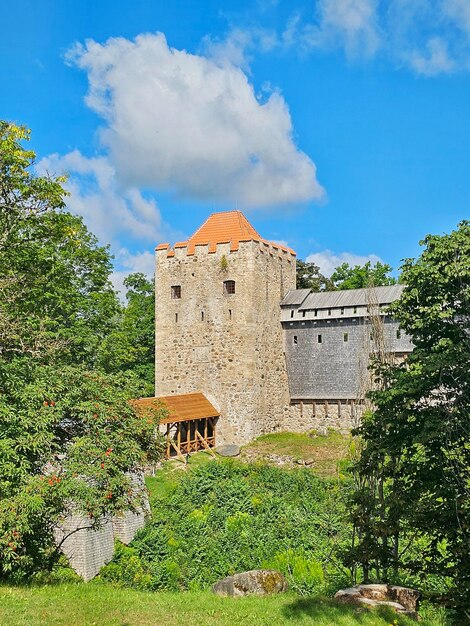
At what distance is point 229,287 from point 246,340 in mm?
2485

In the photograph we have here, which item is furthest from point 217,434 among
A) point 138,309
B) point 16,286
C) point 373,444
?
point 373,444

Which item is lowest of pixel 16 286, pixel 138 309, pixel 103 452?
pixel 103 452

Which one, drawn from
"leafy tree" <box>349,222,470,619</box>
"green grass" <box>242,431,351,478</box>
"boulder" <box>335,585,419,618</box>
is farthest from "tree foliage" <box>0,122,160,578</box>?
"green grass" <box>242,431,351,478</box>

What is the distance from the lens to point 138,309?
3431 centimetres

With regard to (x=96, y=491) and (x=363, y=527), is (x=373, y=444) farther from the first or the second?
(x=96, y=491)

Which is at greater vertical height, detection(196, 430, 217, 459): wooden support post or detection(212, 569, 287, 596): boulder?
detection(196, 430, 217, 459): wooden support post

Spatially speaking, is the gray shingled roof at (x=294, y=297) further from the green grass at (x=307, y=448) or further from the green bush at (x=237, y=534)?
the green bush at (x=237, y=534)

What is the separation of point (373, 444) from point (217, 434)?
62.8 feet

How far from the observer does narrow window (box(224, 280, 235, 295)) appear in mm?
27392

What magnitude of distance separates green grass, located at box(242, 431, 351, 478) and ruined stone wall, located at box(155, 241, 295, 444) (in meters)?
0.69

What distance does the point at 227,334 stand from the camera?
27.2m

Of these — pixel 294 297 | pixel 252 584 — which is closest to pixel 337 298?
pixel 294 297

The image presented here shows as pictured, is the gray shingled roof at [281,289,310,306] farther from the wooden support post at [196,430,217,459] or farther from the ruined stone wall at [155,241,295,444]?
the wooden support post at [196,430,217,459]

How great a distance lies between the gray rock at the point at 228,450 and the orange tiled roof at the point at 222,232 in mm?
8544
